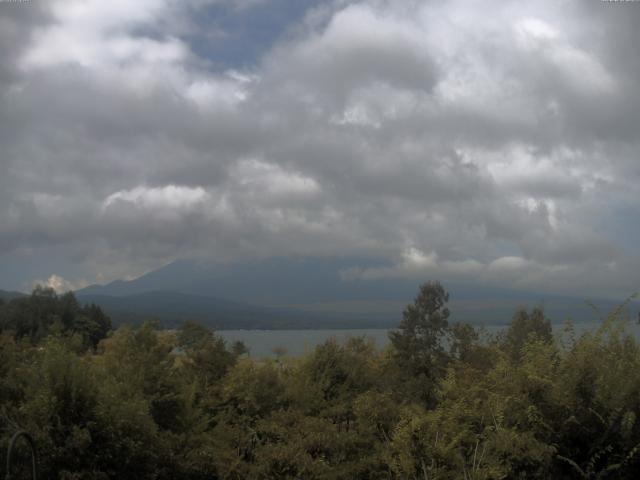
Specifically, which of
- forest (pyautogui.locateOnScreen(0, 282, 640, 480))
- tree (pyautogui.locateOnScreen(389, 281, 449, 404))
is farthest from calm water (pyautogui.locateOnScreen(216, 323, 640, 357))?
tree (pyautogui.locateOnScreen(389, 281, 449, 404))

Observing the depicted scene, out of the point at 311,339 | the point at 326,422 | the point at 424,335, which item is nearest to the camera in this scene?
the point at 326,422

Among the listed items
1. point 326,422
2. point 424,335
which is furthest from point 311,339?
point 424,335

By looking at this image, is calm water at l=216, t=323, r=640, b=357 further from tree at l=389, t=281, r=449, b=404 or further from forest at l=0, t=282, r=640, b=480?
tree at l=389, t=281, r=449, b=404

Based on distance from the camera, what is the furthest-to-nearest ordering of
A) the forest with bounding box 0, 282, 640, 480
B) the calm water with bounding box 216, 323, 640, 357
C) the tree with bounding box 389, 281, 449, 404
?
the tree with bounding box 389, 281, 449, 404, the calm water with bounding box 216, 323, 640, 357, the forest with bounding box 0, 282, 640, 480

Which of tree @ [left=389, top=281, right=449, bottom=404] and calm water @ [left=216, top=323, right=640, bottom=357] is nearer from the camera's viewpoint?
calm water @ [left=216, top=323, right=640, bottom=357]

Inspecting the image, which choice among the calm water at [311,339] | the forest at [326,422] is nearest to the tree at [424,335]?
the calm water at [311,339]

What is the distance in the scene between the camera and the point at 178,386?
14398 mm

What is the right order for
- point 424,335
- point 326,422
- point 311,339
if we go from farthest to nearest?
point 424,335 < point 311,339 < point 326,422

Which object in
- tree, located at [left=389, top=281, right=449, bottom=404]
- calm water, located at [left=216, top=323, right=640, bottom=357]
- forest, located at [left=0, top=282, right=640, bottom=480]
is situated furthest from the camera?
tree, located at [left=389, top=281, right=449, bottom=404]

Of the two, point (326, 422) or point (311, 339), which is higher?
point (311, 339)

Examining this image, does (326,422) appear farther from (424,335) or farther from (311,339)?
(424,335)

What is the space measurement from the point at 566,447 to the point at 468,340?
18505 mm

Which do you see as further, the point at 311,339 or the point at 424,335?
the point at 424,335

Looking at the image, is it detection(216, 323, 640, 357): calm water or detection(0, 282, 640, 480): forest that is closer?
detection(0, 282, 640, 480): forest
